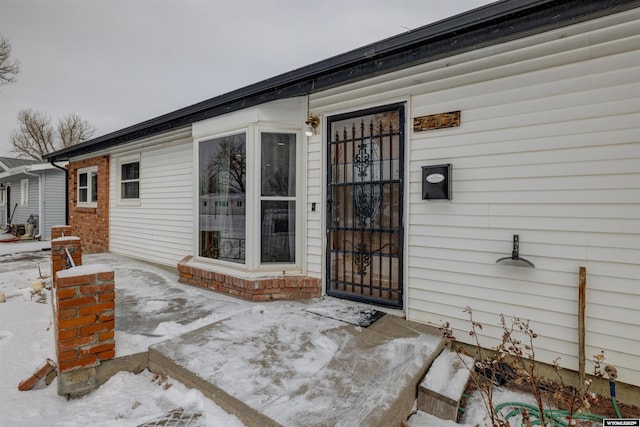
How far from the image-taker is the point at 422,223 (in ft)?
9.48

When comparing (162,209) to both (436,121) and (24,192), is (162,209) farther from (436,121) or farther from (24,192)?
(24,192)

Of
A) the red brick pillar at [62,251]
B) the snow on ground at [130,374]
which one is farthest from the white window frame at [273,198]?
the red brick pillar at [62,251]

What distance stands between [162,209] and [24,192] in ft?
44.7

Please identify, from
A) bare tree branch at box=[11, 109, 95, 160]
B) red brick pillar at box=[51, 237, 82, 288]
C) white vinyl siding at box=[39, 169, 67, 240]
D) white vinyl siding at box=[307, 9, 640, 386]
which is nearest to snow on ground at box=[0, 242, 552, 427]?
red brick pillar at box=[51, 237, 82, 288]

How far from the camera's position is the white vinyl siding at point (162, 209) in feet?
17.2

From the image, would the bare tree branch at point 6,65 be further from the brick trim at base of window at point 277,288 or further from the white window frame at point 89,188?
the brick trim at base of window at point 277,288

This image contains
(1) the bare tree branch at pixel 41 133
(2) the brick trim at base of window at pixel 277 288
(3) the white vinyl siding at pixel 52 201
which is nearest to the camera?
(2) the brick trim at base of window at pixel 277 288

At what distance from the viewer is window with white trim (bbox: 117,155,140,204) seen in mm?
6309

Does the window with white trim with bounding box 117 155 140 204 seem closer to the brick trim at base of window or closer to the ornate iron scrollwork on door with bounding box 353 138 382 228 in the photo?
the brick trim at base of window

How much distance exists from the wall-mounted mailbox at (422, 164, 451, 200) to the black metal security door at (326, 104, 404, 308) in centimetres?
29

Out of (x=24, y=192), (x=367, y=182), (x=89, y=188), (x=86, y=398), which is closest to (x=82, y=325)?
(x=86, y=398)

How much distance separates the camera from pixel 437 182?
8.90 ft

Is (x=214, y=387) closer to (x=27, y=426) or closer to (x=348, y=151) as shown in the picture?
(x=27, y=426)

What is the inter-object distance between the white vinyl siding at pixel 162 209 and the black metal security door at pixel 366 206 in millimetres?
2750
